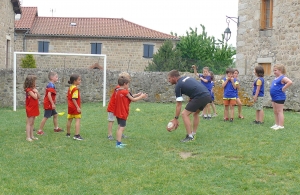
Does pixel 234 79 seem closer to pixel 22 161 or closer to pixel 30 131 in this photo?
pixel 30 131

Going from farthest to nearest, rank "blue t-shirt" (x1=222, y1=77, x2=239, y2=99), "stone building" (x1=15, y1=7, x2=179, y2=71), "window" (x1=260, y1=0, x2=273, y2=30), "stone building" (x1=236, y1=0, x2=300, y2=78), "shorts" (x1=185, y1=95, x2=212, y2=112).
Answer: "stone building" (x1=15, y1=7, x2=179, y2=71)
"window" (x1=260, y1=0, x2=273, y2=30)
"stone building" (x1=236, y1=0, x2=300, y2=78)
"blue t-shirt" (x1=222, y1=77, x2=239, y2=99)
"shorts" (x1=185, y1=95, x2=212, y2=112)

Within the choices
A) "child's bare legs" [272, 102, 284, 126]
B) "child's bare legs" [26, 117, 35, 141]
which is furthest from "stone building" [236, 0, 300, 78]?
"child's bare legs" [26, 117, 35, 141]

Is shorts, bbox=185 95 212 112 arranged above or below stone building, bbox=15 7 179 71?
below

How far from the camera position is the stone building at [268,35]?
60.6ft

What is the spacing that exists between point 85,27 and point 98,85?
21277 millimetres

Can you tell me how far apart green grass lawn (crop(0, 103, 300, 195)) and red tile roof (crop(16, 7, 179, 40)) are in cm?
2724

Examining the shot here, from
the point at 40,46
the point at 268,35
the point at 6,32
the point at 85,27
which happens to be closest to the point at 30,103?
the point at 268,35

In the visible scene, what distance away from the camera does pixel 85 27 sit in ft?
127

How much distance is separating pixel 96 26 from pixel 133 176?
33.4m

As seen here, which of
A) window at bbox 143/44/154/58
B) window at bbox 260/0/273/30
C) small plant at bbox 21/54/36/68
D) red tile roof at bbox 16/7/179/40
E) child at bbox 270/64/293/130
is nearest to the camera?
child at bbox 270/64/293/130

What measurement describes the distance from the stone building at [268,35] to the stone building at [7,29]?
39.8ft

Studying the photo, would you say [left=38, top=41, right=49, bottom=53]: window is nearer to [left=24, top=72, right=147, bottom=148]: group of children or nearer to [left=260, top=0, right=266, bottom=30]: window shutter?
[left=260, top=0, right=266, bottom=30]: window shutter

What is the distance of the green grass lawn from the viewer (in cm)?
609

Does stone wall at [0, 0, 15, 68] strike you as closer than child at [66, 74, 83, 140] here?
No
